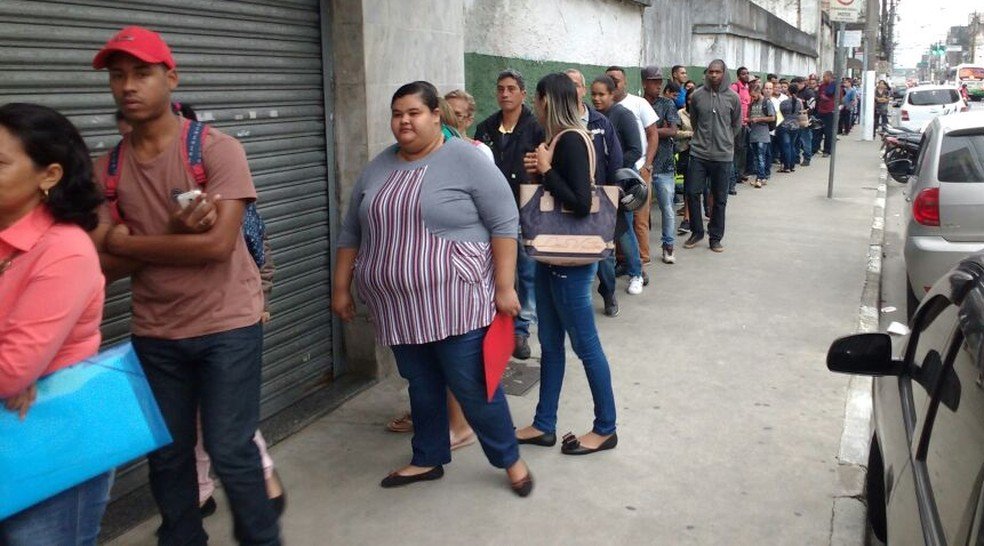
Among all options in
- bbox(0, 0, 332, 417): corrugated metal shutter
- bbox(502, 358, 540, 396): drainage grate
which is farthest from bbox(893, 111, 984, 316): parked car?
bbox(0, 0, 332, 417): corrugated metal shutter

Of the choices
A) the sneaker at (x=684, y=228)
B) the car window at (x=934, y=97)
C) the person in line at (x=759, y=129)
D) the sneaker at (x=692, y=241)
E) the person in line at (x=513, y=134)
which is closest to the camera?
the person in line at (x=513, y=134)

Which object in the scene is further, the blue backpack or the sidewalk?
the sidewalk

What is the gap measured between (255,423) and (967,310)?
2.16 metres

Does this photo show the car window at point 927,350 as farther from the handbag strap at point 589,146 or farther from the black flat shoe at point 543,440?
the black flat shoe at point 543,440

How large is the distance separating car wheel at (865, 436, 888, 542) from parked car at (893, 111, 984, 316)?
11.7 ft

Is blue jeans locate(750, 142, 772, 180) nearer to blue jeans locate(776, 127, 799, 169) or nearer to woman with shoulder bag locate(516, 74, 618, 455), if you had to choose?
blue jeans locate(776, 127, 799, 169)

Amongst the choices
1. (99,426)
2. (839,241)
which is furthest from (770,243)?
(99,426)

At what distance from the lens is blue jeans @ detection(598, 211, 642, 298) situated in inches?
270

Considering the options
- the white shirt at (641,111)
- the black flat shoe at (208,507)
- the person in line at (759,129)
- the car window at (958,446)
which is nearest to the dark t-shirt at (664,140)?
the white shirt at (641,111)

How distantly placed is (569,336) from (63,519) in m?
2.56

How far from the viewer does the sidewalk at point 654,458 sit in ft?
12.9

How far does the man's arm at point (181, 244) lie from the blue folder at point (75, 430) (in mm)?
575

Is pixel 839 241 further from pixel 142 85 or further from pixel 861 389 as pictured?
pixel 142 85

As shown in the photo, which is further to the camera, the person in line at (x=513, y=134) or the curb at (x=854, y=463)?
the person in line at (x=513, y=134)
